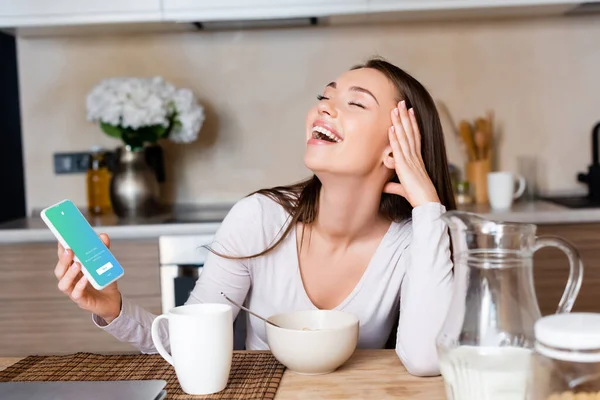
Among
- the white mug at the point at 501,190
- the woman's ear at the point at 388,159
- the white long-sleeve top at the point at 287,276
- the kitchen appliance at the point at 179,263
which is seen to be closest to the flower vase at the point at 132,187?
the kitchen appliance at the point at 179,263

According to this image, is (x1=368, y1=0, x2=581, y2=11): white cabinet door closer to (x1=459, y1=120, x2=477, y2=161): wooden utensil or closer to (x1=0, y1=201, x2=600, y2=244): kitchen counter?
(x1=459, y1=120, x2=477, y2=161): wooden utensil

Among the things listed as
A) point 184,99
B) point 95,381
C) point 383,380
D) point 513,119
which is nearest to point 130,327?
point 95,381

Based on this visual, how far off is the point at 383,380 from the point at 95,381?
0.38 metres

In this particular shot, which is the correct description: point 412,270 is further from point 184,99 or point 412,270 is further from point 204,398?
point 184,99

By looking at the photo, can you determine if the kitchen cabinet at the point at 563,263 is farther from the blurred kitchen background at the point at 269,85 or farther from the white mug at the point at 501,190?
the blurred kitchen background at the point at 269,85

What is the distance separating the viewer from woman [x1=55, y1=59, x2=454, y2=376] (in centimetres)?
136

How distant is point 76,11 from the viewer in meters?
2.36

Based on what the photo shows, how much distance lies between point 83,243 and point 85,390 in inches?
7.6

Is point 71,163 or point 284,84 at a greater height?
point 284,84

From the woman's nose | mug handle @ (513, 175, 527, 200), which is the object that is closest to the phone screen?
the woman's nose

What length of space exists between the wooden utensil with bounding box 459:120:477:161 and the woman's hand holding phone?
170 centimetres

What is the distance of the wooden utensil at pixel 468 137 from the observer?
8.43 ft

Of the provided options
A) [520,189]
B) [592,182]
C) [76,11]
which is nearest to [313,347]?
[520,189]

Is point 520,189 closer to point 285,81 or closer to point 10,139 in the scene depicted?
point 285,81
